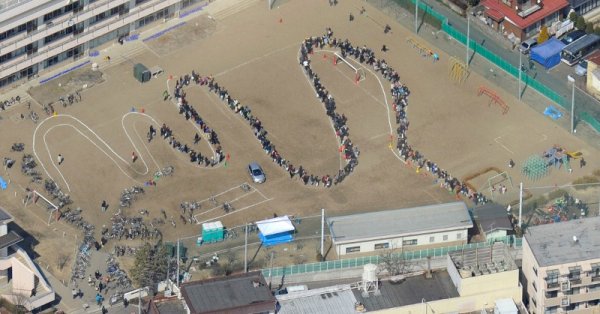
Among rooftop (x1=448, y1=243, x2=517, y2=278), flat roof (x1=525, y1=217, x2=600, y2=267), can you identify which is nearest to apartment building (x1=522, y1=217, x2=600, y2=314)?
flat roof (x1=525, y1=217, x2=600, y2=267)

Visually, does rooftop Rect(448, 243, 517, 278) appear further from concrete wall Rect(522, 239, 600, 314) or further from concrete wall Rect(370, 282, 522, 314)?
concrete wall Rect(522, 239, 600, 314)

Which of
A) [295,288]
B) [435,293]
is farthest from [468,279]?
[295,288]

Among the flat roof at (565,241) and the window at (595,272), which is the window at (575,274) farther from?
the window at (595,272)

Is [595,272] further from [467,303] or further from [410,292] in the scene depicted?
[410,292]

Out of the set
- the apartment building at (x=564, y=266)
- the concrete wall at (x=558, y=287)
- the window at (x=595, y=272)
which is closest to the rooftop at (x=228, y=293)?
the concrete wall at (x=558, y=287)

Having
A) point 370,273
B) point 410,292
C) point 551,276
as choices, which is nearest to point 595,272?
point 551,276

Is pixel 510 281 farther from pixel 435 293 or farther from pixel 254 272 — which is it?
pixel 254 272
